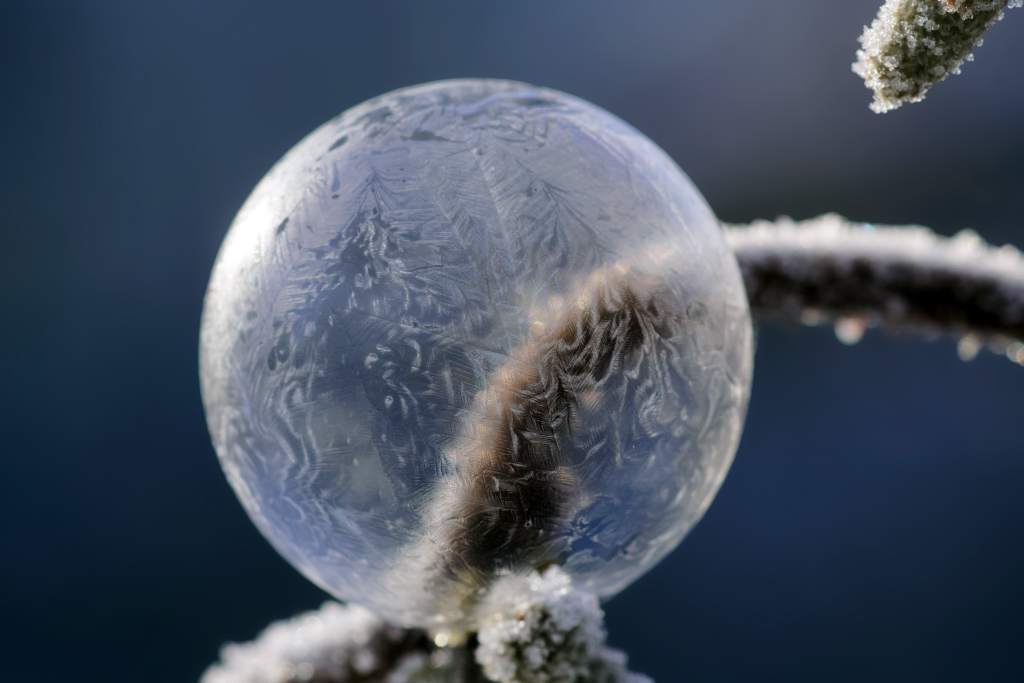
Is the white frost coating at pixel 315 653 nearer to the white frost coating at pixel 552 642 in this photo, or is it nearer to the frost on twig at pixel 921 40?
the white frost coating at pixel 552 642

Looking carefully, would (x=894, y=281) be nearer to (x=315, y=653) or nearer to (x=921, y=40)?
(x=921, y=40)

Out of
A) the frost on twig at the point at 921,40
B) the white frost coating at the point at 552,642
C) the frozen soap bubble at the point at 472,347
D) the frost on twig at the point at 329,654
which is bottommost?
the white frost coating at the point at 552,642

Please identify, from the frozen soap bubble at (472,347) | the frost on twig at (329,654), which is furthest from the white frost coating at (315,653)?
the frozen soap bubble at (472,347)

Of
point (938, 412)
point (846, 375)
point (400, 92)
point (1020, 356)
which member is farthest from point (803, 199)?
point (400, 92)

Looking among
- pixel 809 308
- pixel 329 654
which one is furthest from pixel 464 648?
pixel 809 308

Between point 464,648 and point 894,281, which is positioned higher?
point 894,281
